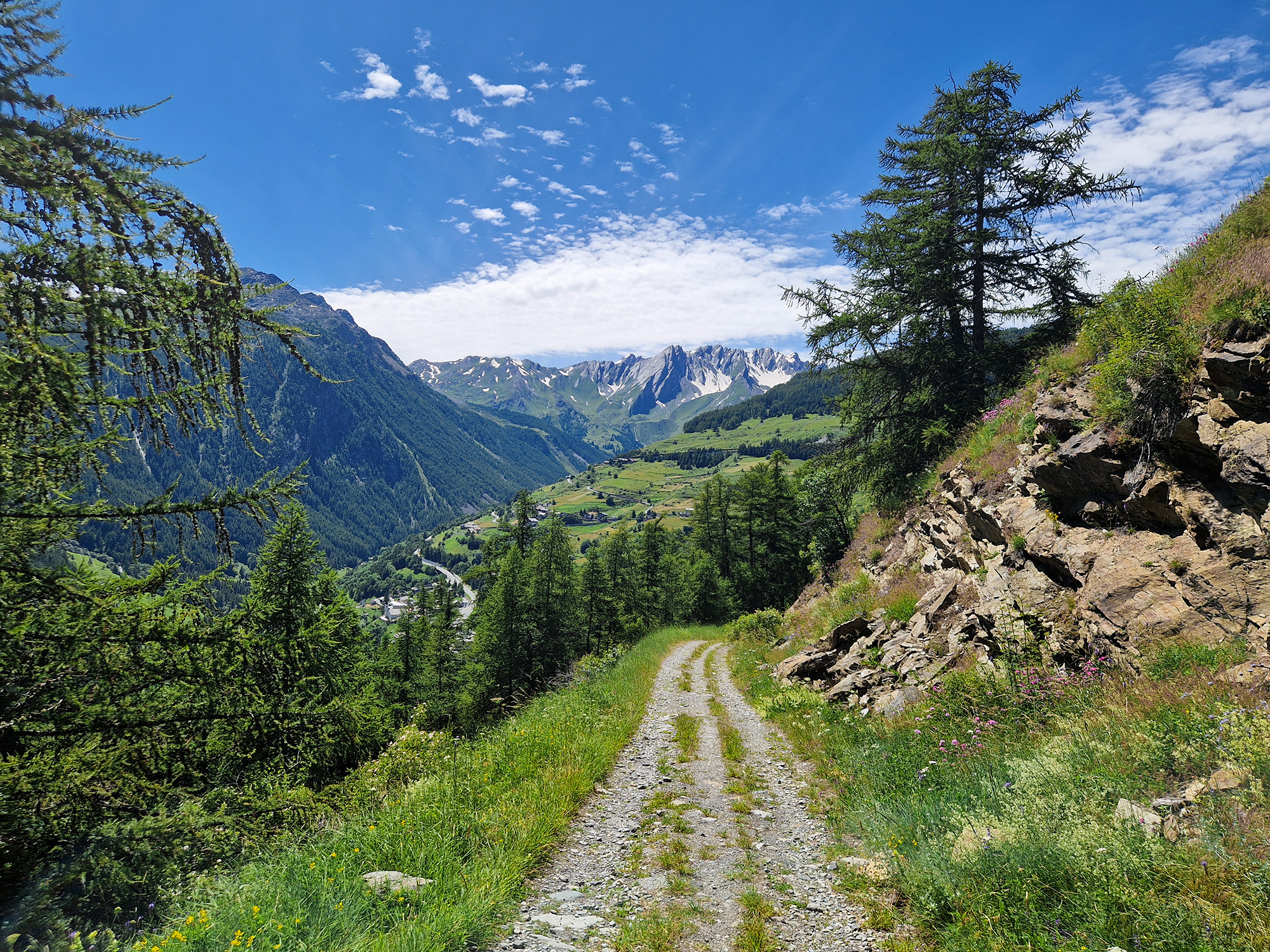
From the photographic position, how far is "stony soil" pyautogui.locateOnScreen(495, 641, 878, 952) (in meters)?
4.89

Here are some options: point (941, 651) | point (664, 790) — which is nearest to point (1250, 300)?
point (941, 651)

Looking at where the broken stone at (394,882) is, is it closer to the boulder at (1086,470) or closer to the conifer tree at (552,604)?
the boulder at (1086,470)

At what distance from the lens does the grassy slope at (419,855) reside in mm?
3947

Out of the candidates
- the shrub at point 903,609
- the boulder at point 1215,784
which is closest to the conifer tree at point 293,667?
the boulder at point 1215,784

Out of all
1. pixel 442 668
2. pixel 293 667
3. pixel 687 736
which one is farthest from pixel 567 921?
pixel 442 668

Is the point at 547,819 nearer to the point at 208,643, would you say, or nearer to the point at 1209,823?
the point at 208,643

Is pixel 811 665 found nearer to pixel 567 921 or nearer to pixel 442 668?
pixel 567 921

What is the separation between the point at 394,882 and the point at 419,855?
0.55 m

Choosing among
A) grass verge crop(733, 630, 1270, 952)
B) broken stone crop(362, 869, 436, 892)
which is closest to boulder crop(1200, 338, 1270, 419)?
grass verge crop(733, 630, 1270, 952)

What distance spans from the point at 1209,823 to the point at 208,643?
10383 mm

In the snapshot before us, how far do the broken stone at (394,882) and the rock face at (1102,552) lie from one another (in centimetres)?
891

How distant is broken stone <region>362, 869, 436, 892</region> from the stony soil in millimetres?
1023

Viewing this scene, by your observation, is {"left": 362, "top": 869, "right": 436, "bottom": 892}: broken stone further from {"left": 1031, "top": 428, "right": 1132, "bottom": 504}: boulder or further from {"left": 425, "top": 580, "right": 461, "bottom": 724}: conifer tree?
{"left": 425, "top": 580, "right": 461, "bottom": 724}: conifer tree

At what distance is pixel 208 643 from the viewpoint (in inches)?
248
